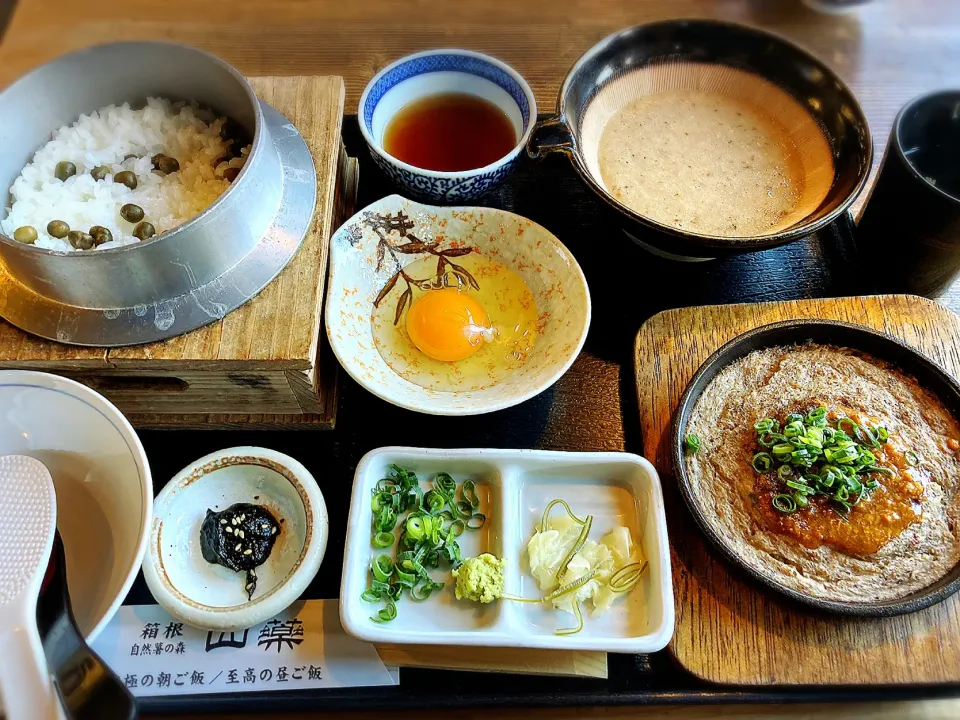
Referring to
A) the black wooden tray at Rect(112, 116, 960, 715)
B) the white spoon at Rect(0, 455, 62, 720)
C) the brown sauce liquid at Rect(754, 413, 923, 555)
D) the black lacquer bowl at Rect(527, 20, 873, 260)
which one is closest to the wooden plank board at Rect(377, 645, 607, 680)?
the black wooden tray at Rect(112, 116, 960, 715)

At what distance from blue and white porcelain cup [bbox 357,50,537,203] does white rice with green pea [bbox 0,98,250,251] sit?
410 millimetres

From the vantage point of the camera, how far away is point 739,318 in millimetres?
1849

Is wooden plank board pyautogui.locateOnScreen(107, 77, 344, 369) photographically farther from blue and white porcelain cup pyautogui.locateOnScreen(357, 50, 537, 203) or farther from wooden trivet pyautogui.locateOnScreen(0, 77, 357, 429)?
blue and white porcelain cup pyautogui.locateOnScreen(357, 50, 537, 203)

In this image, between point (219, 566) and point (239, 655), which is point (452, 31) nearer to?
point (219, 566)

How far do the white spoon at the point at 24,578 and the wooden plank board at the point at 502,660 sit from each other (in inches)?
25.7

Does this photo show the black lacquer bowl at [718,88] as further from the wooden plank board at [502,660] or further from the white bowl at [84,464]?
the white bowl at [84,464]

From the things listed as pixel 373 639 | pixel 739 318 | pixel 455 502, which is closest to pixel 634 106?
pixel 739 318

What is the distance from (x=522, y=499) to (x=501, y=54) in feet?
6.15

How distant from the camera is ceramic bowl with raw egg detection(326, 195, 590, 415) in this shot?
5.47 ft

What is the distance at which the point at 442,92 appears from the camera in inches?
82.6

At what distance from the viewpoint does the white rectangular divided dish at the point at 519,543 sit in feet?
4.53

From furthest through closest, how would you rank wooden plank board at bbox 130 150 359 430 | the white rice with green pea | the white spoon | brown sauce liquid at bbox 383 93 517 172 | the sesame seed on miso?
brown sauce liquid at bbox 383 93 517 172, the sesame seed on miso, wooden plank board at bbox 130 150 359 430, the white rice with green pea, the white spoon

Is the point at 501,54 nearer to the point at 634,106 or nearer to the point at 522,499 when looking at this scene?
the point at 634,106

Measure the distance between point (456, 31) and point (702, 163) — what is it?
1379mm
